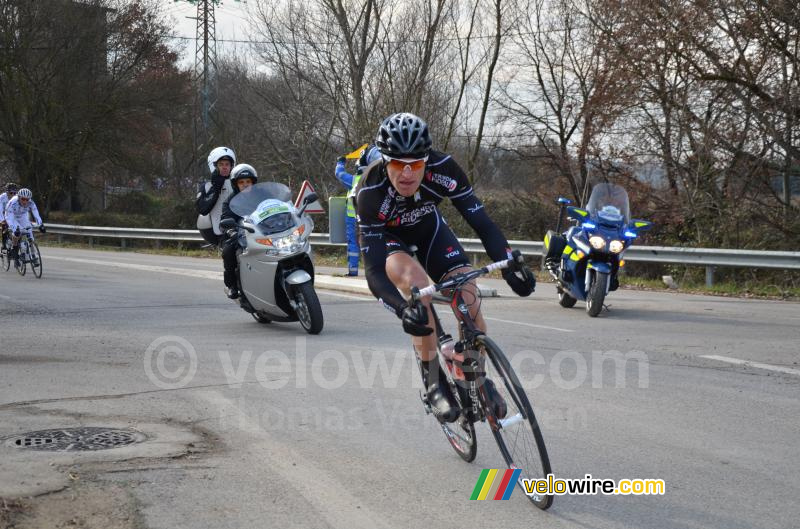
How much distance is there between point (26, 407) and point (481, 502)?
3558 millimetres

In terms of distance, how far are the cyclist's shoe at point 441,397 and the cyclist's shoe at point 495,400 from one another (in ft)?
1.11

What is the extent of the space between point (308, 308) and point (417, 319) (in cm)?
585

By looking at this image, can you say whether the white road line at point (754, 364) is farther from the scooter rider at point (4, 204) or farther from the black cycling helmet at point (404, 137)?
the scooter rider at point (4, 204)

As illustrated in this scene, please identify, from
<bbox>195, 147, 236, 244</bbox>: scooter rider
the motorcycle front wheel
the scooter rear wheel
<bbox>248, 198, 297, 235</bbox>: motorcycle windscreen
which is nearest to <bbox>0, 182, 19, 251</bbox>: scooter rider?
<bbox>195, 147, 236, 244</bbox>: scooter rider

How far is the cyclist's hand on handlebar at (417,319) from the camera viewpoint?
15.5 feet

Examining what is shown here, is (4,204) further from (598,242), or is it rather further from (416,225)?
(416,225)

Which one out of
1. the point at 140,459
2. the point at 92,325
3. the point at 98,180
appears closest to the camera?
the point at 140,459

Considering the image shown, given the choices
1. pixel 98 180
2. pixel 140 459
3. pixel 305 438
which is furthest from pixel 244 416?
pixel 98 180

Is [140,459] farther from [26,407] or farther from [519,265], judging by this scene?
[519,265]

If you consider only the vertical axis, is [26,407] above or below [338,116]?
below

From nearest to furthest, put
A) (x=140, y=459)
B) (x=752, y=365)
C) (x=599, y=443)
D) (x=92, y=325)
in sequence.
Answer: (x=140, y=459), (x=599, y=443), (x=752, y=365), (x=92, y=325)

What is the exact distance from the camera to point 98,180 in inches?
1649

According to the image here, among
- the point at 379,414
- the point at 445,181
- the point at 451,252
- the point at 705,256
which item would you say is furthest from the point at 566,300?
the point at 445,181

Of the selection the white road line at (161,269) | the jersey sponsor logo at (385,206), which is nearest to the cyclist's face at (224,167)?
the white road line at (161,269)
